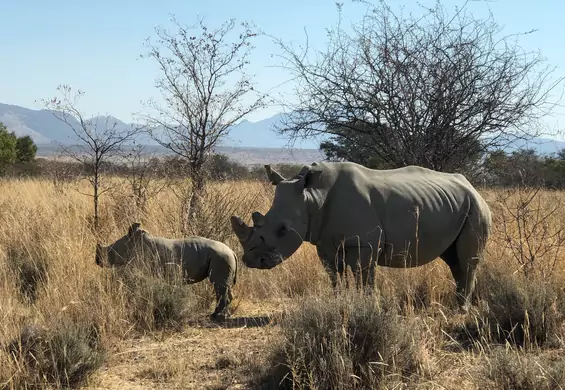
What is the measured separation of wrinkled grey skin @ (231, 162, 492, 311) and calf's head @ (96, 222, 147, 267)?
105 centimetres

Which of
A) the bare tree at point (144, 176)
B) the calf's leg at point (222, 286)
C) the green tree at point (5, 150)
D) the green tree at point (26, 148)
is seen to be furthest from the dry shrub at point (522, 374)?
the green tree at point (26, 148)

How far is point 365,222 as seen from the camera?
515 centimetres

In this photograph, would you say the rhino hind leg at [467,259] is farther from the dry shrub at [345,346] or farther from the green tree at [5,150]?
the green tree at [5,150]

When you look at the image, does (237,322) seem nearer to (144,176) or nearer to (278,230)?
(278,230)

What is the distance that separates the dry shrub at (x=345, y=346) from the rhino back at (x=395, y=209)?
43.6 inches

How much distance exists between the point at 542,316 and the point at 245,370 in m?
2.31

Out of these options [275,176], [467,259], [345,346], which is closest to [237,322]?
[275,176]

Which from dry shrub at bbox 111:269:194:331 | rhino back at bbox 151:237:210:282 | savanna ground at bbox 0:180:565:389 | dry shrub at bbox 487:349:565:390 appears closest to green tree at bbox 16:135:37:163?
savanna ground at bbox 0:180:565:389

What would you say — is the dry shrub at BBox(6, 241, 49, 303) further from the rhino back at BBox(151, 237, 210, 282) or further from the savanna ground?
the rhino back at BBox(151, 237, 210, 282)

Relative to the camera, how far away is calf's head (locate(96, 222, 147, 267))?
559cm

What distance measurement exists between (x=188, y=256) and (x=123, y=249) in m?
0.61

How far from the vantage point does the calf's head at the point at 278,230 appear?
198 inches

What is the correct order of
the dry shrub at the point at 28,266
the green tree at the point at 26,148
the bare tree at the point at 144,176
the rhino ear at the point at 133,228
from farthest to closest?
the green tree at the point at 26,148, the bare tree at the point at 144,176, the dry shrub at the point at 28,266, the rhino ear at the point at 133,228

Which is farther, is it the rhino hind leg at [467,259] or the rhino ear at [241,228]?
the rhino hind leg at [467,259]
